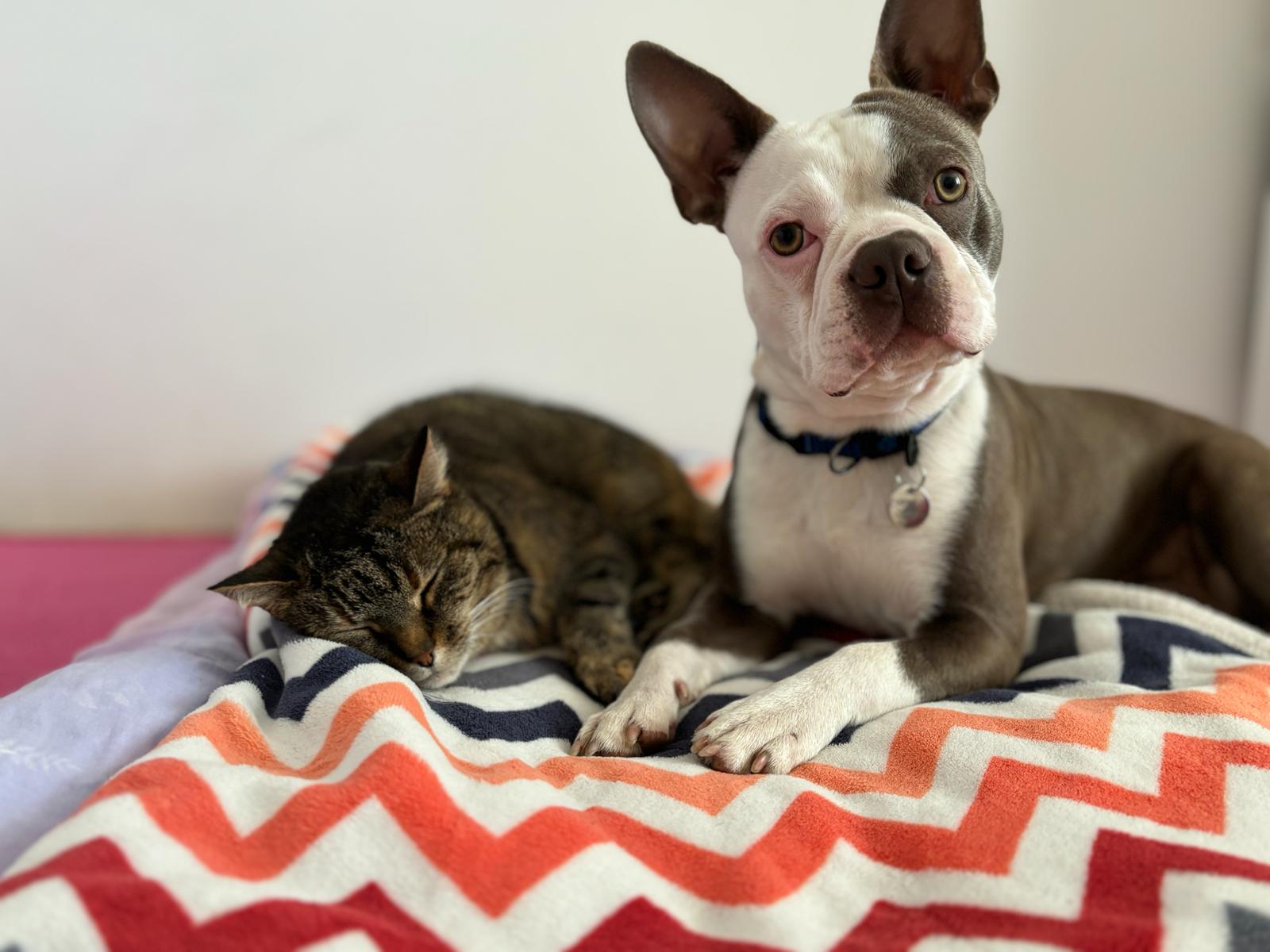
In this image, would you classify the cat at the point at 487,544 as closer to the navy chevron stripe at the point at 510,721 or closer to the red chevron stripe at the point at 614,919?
the navy chevron stripe at the point at 510,721

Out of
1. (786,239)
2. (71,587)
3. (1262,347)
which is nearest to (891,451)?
(786,239)

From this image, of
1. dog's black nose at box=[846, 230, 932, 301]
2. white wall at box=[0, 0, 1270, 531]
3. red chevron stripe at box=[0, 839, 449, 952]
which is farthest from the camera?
white wall at box=[0, 0, 1270, 531]

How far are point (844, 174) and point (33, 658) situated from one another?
7.01 feet

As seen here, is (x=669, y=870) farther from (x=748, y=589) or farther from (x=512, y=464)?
(x=512, y=464)

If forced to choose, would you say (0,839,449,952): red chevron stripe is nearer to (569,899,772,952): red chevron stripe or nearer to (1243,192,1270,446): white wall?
(569,899,772,952): red chevron stripe

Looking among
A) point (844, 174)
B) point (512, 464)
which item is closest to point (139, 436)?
point (512, 464)

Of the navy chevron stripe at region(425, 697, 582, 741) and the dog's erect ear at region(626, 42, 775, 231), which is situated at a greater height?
the dog's erect ear at region(626, 42, 775, 231)

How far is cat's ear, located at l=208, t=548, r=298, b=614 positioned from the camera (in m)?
1.71

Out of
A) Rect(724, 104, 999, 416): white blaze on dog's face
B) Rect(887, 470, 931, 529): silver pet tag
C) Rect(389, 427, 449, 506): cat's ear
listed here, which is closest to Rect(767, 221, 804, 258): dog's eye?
Rect(724, 104, 999, 416): white blaze on dog's face

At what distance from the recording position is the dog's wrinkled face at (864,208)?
161cm

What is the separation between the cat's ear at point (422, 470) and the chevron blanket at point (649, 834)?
0.32 meters

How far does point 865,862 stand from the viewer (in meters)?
1.27

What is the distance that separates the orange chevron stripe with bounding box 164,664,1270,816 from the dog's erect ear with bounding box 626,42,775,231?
1090 millimetres

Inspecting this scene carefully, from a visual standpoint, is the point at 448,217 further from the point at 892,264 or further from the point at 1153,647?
the point at 1153,647
